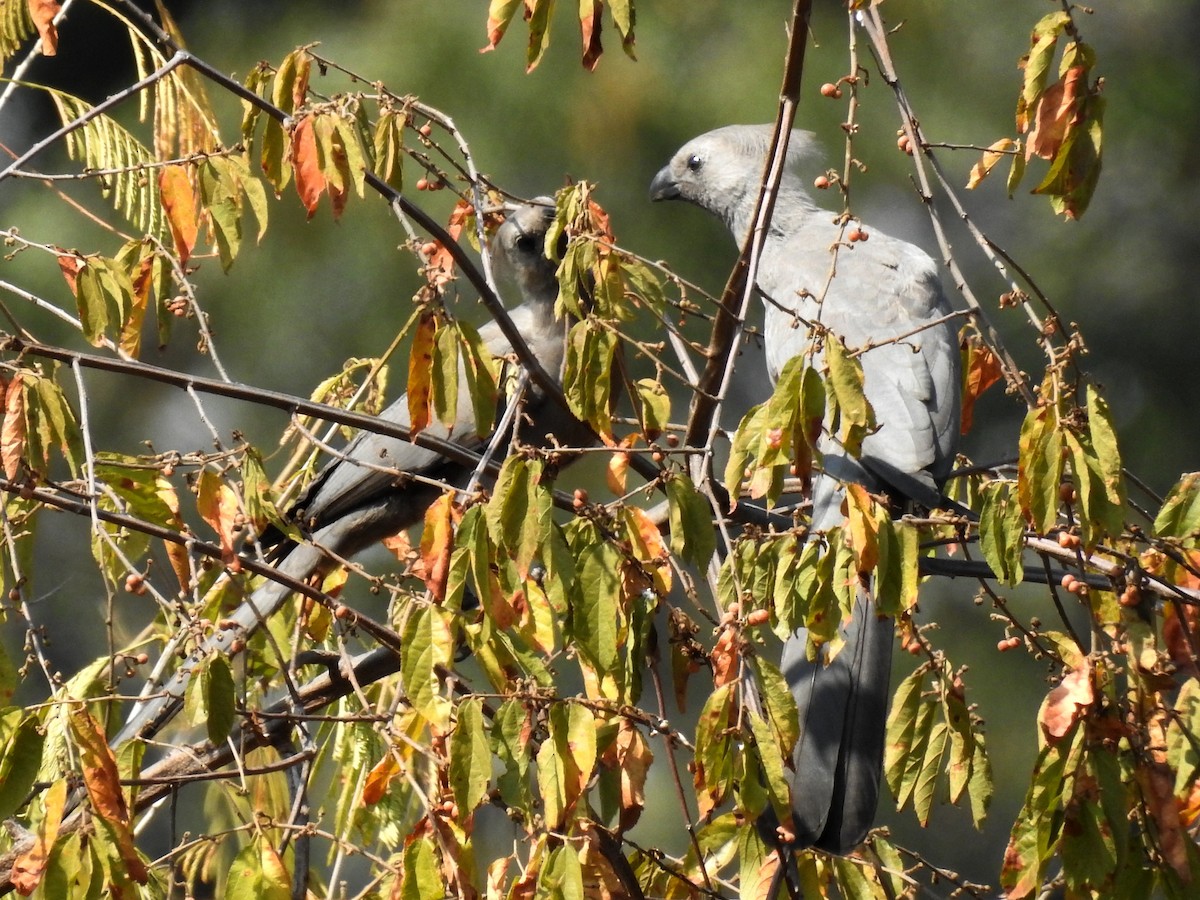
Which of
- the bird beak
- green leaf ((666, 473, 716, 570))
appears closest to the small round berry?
green leaf ((666, 473, 716, 570))

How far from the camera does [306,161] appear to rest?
1.88 metres

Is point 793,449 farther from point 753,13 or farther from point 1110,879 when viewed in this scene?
point 753,13

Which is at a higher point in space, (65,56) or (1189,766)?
(65,56)

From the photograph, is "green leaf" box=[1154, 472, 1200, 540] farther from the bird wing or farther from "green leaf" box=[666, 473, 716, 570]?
the bird wing

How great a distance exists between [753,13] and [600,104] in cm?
83

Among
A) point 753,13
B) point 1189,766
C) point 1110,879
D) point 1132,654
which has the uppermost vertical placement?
point 753,13

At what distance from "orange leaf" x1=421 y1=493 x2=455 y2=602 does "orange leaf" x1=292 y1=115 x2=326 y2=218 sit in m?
0.49

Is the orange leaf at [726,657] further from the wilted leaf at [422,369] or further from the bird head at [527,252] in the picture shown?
the bird head at [527,252]

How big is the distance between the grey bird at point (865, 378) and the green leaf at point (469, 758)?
1.63 feet

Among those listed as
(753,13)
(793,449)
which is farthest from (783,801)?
(753,13)

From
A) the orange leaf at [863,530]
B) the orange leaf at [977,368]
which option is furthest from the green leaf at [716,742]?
the orange leaf at [977,368]

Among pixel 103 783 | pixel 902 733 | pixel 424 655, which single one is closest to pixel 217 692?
pixel 103 783

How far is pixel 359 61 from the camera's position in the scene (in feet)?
18.3

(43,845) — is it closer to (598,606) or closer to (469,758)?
(469,758)
